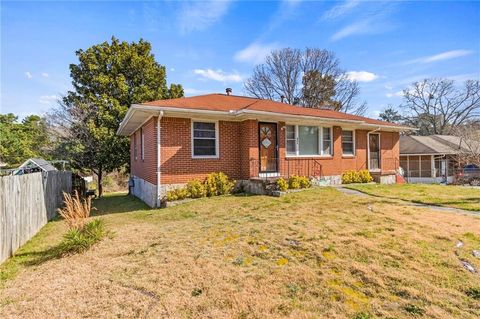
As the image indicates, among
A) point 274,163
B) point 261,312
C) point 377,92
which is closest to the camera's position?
point 261,312

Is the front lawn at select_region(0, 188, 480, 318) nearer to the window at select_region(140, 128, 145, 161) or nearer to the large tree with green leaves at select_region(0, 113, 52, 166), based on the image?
the window at select_region(140, 128, 145, 161)

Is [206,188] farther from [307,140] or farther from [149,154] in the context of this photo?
[307,140]

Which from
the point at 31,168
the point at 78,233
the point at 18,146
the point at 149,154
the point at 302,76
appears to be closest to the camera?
the point at 78,233

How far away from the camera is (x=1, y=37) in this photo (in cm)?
998

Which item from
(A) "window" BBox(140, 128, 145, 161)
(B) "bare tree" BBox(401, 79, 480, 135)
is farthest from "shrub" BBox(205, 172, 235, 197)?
(B) "bare tree" BBox(401, 79, 480, 135)

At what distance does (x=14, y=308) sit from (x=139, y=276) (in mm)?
1508

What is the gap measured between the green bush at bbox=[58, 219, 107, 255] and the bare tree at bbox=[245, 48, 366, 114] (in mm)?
29019

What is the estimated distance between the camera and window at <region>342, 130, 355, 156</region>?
15.0 meters

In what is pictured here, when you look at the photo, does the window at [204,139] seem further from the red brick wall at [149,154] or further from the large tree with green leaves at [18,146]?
the large tree with green leaves at [18,146]

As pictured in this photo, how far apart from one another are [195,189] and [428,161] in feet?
88.7

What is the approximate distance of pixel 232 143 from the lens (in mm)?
11797

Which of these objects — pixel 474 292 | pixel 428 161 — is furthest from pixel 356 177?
pixel 428 161

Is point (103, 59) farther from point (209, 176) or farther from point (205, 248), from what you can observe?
point (205, 248)

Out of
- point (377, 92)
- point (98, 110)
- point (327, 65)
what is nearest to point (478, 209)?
point (98, 110)
